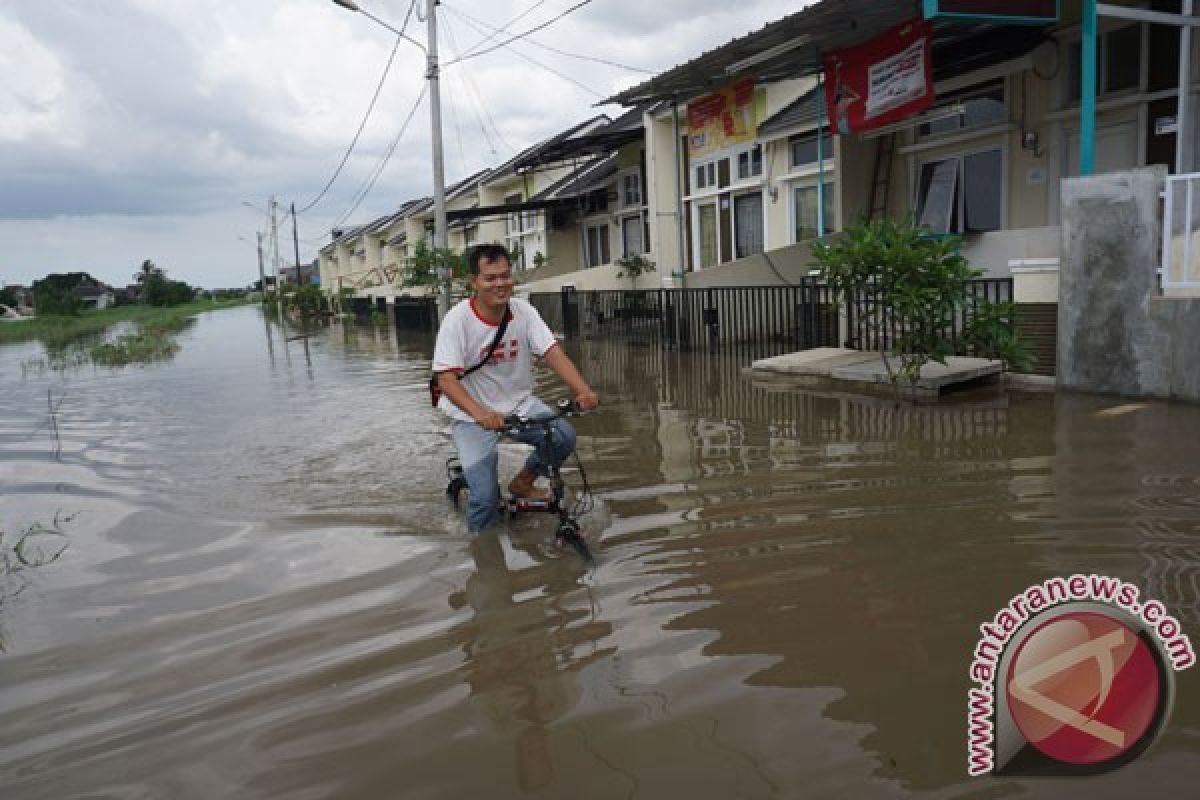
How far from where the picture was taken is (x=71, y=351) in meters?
29.4

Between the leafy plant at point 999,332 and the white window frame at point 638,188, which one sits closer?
the leafy plant at point 999,332

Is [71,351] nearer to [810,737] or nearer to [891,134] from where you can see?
[891,134]

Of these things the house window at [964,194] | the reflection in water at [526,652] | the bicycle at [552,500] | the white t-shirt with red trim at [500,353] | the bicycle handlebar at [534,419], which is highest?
the house window at [964,194]

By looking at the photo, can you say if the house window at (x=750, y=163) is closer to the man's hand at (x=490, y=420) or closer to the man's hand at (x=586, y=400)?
the man's hand at (x=586, y=400)

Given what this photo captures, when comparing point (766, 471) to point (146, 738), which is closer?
Result: point (146, 738)

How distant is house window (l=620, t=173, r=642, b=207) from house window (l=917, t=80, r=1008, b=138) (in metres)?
12.5

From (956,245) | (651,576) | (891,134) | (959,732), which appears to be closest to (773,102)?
(891,134)

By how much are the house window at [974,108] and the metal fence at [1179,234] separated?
6.05 m

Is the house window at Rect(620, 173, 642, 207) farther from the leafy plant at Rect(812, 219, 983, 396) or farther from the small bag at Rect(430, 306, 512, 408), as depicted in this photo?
the small bag at Rect(430, 306, 512, 408)

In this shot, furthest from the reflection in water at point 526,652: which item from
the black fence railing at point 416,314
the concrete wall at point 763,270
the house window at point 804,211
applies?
the black fence railing at point 416,314

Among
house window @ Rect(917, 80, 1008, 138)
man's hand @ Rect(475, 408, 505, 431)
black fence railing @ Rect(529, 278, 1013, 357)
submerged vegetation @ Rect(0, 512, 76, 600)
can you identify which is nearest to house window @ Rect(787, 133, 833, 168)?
house window @ Rect(917, 80, 1008, 138)

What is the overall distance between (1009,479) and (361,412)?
8.49 meters

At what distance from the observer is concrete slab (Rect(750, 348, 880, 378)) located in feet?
36.1

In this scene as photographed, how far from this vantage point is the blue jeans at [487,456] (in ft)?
16.8
